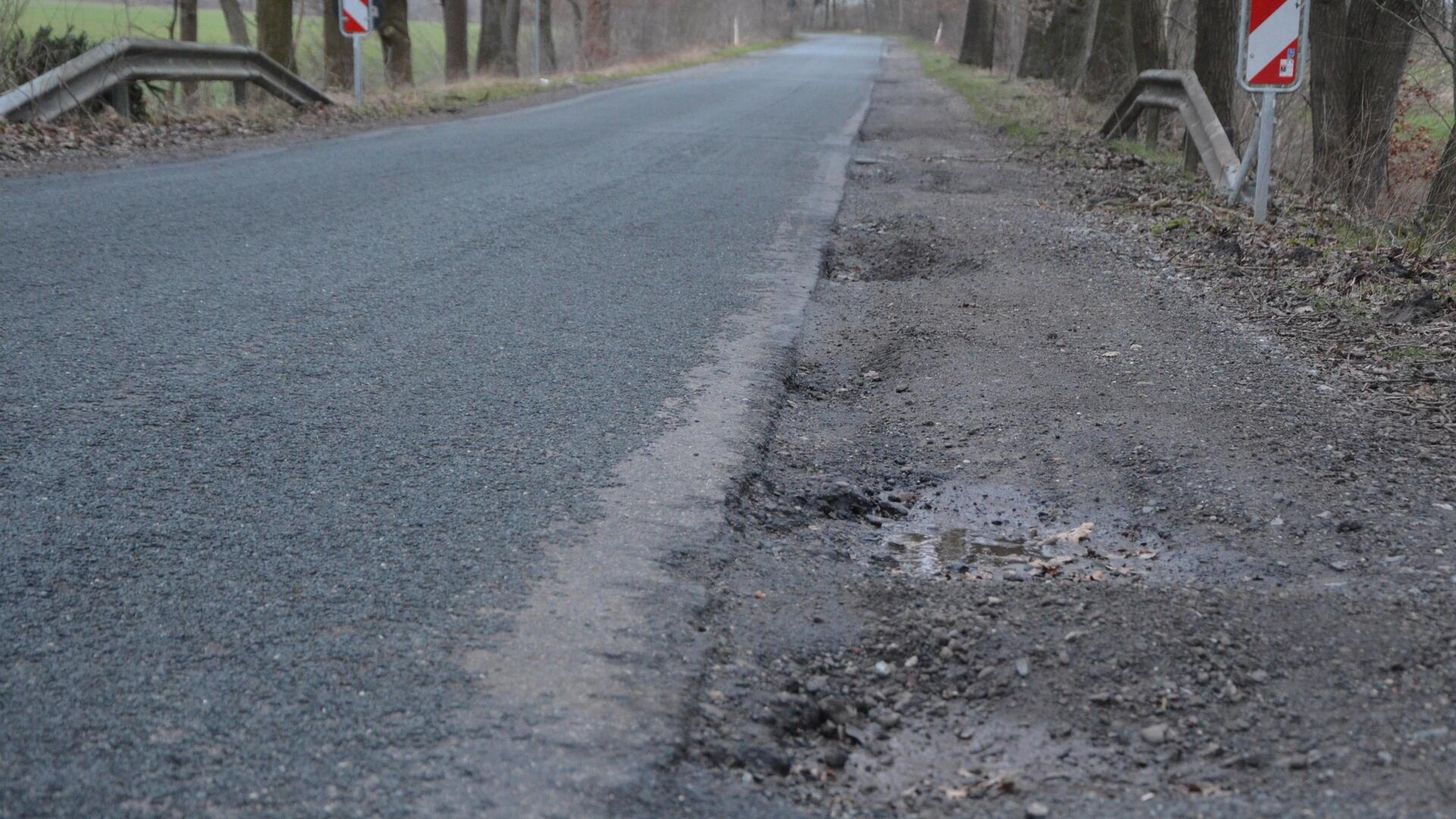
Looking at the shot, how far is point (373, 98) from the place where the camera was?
16.9m

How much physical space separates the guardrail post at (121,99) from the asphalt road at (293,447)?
331cm

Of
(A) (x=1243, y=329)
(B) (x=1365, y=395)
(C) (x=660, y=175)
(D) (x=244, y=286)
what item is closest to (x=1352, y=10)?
(C) (x=660, y=175)

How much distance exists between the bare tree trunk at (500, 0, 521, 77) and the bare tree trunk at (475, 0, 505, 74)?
160 millimetres

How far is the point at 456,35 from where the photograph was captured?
26.5m

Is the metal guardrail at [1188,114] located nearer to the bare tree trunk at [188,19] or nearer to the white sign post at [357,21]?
the white sign post at [357,21]

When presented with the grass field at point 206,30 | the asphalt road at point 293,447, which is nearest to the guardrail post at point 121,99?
the grass field at point 206,30

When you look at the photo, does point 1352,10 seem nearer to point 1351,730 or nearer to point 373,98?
point 1351,730

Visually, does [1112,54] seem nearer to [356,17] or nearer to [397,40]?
[356,17]

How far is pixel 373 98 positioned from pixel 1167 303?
43.8 feet

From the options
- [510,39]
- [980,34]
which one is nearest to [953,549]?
[510,39]

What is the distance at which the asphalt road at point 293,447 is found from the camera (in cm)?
227

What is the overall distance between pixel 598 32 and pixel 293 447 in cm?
4556

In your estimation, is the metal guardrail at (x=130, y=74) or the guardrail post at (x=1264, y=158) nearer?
the guardrail post at (x=1264, y=158)

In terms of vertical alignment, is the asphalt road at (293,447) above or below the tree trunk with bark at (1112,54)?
below
